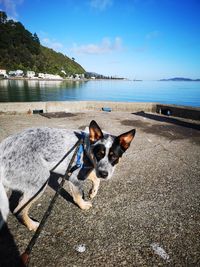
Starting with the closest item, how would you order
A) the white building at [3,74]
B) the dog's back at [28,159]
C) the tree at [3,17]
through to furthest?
the dog's back at [28,159]
the white building at [3,74]
the tree at [3,17]

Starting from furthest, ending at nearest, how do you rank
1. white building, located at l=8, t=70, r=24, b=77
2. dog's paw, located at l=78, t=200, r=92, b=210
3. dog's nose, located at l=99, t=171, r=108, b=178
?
white building, located at l=8, t=70, r=24, b=77, dog's paw, located at l=78, t=200, r=92, b=210, dog's nose, located at l=99, t=171, r=108, b=178

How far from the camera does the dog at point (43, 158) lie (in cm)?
305

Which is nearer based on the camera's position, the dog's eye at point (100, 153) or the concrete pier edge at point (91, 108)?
the dog's eye at point (100, 153)

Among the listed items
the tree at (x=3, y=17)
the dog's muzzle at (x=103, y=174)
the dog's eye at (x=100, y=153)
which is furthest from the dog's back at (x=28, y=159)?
the tree at (x=3, y=17)

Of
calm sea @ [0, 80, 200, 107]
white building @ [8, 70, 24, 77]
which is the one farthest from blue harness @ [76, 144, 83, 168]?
white building @ [8, 70, 24, 77]

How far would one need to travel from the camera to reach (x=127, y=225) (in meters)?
3.57

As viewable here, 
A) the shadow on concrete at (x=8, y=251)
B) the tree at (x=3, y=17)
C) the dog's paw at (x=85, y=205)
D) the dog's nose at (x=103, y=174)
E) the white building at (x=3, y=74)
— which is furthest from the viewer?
the tree at (x=3, y=17)

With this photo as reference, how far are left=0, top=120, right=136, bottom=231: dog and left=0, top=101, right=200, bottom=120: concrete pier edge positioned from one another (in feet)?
35.3

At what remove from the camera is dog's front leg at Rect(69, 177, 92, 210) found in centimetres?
366

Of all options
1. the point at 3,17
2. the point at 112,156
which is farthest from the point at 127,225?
the point at 3,17

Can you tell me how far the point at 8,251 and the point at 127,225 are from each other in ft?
6.59

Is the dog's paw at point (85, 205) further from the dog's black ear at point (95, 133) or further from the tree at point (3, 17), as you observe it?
the tree at point (3, 17)

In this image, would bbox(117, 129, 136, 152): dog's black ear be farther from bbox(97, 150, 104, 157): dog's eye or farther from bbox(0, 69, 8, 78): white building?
bbox(0, 69, 8, 78): white building

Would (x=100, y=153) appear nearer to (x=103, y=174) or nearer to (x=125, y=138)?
(x=103, y=174)
